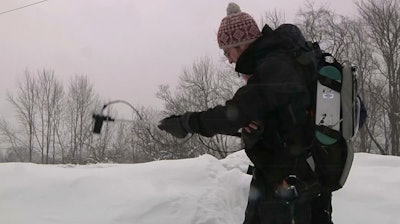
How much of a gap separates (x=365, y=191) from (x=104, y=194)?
3053mm

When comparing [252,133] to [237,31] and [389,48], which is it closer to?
[237,31]

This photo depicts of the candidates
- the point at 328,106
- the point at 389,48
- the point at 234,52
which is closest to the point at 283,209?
the point at 328,106

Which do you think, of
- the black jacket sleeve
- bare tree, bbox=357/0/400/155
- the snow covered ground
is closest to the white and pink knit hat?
the black jacket sleeve

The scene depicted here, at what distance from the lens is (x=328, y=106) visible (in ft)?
6.57

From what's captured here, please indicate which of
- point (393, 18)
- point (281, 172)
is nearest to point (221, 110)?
point (281, 172)

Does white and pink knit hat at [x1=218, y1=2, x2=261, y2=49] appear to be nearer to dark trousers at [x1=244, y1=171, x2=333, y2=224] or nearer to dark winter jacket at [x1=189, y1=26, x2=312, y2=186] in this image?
dark winter jacket at [x1=189, y1=26, x2=312, y2=186]

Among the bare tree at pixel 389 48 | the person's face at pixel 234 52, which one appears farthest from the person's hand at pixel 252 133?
the bare tree at pixel 389 48

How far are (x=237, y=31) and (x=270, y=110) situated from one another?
43 cm

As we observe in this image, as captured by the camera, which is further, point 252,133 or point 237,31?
point 237,31

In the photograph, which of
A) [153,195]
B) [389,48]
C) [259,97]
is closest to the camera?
[259,97]

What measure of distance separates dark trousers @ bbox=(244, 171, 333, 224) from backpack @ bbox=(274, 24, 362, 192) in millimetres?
144

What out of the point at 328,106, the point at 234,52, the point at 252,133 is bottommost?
the point at 252,133

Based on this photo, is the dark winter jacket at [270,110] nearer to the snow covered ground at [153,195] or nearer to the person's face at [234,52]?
the person's face at [234,52]

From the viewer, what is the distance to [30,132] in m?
46.8
